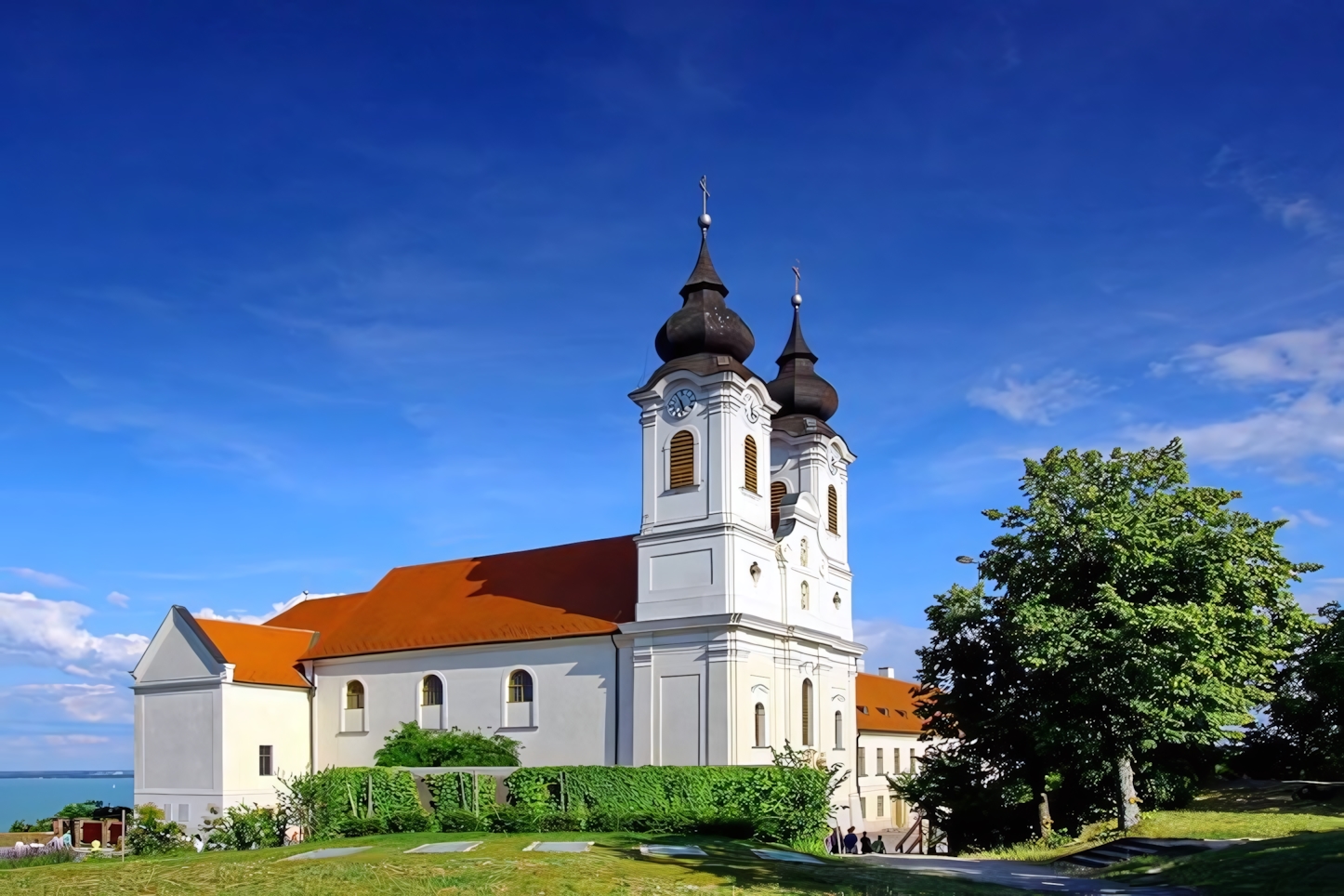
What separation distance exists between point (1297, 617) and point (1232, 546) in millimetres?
3526

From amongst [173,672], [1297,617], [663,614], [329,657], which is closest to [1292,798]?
[1297,617]

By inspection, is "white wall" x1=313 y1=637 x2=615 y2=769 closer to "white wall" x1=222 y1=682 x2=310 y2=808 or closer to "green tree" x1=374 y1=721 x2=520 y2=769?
"white wall" x1=222 y1=682 x2=310 y2=808

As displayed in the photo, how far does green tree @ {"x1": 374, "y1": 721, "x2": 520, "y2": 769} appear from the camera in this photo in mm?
36344

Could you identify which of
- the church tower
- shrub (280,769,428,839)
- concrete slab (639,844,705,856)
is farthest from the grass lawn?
the church tower

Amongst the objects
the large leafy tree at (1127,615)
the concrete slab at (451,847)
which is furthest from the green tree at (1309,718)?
the concrete slab at (451,847)

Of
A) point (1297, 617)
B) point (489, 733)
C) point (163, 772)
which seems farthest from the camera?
point (163, 772)

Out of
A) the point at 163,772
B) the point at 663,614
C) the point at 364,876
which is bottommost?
the point at 163,772

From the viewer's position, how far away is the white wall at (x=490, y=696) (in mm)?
36938

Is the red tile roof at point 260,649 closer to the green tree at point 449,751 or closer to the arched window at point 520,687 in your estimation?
the green tree at point 449,751

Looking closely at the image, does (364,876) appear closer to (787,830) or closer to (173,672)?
(787,830)

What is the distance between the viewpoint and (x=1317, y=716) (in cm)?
3550

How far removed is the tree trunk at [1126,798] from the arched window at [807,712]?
1275cm

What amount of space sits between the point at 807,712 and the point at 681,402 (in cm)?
1128

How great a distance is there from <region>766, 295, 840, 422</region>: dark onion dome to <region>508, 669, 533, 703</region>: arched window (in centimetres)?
1317
